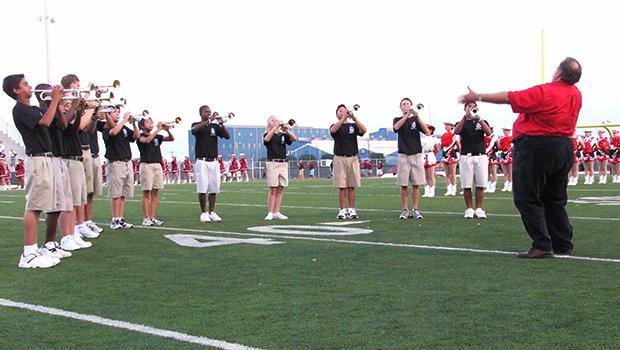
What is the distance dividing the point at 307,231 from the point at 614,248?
159 inches

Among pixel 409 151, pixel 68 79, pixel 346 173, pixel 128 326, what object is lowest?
pixel 128 326

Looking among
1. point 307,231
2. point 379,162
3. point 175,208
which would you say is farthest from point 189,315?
point 379,162

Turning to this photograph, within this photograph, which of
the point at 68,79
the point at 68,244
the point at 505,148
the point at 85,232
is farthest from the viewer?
the point at 505,148

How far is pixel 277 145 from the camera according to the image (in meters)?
13.3

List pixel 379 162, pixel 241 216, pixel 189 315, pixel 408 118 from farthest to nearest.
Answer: pixel 379 162 → pixel 241 216 → pixel 408 118 → pixel 189 315

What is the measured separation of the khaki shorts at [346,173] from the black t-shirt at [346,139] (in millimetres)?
116

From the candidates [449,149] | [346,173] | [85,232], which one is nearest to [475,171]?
[346,173]

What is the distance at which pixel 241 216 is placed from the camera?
13.8m

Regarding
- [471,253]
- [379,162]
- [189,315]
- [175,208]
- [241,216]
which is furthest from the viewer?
[379,162]

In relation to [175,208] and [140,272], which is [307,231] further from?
[175,208]

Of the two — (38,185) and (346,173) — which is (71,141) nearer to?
(38,185)

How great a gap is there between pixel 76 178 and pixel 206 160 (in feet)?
12.2

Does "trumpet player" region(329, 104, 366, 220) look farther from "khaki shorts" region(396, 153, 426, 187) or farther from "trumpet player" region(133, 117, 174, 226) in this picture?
"trumpet player" region(133, 117, 174, 226)

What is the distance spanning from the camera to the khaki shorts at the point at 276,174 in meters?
13.1
